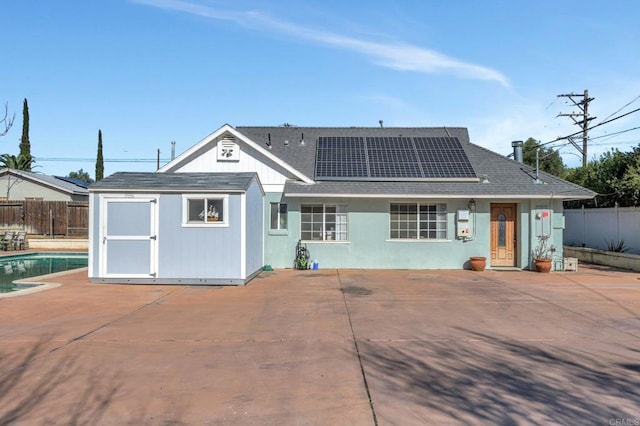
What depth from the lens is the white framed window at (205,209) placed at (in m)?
11.5

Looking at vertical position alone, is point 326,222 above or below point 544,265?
above

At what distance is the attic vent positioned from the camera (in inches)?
602

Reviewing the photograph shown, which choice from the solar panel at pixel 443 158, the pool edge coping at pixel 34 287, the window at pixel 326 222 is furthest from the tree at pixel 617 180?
the pool edge coping at pixel 34 287

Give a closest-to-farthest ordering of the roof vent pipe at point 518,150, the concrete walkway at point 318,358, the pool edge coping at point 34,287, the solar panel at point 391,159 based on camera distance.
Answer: the concrete walkway at point 318,358
the pool edge coping at point 34,287
the solar panel at point 391,159
the roof vent pipe at point 518,150

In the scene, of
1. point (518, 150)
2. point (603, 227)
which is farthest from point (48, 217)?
point (603, 227)

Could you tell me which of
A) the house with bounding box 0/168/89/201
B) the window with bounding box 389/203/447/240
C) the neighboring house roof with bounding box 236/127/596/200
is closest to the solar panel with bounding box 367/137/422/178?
the neighboring house roof with bounding box 236/127/596/200

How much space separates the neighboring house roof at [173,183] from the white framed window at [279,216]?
2.71 m

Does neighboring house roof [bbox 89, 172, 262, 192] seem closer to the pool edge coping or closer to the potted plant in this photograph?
the pool edge coping

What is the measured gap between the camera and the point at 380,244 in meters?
15.0

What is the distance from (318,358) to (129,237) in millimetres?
7806

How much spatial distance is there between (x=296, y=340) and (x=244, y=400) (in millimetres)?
2138

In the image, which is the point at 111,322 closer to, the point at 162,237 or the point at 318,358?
the point at 318,358

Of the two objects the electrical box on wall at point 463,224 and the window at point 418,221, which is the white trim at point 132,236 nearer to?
the window at point 418,221

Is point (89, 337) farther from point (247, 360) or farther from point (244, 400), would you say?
point (244, 400)
